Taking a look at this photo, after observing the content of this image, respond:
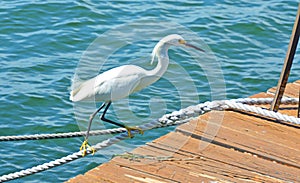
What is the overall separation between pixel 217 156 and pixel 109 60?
169 inches

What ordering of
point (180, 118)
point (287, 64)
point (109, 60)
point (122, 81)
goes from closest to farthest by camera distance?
point (122, 81) < point (180, 118) < point (287, 64) < point (109, 60)

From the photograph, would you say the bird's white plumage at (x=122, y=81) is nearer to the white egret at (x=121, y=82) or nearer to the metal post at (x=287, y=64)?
the white egret at (x=121, y=82)

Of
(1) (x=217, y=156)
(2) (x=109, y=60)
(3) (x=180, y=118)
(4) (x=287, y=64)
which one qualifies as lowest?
(2) (x=109, y=60)

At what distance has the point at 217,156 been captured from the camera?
5.12 metres

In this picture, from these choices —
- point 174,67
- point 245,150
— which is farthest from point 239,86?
point 245,150

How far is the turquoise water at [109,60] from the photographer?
7484 millimetres

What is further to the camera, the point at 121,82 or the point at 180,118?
the point at 180,118

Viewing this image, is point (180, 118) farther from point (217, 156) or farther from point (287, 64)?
point (287, 64)

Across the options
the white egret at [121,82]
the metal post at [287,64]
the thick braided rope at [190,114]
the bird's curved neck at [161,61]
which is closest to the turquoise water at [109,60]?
the thick braided rope at [190,114]

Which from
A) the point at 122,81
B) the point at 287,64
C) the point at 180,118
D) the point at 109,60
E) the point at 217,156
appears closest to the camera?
the point at 122,81

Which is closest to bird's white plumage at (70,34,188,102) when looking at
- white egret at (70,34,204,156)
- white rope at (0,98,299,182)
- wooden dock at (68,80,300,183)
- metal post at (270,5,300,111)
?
white egret at (70,34,204,156)

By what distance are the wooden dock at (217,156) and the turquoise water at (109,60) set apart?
2.78 ft

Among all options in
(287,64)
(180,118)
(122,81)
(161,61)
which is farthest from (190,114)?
(287,64)

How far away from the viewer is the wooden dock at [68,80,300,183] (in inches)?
189
